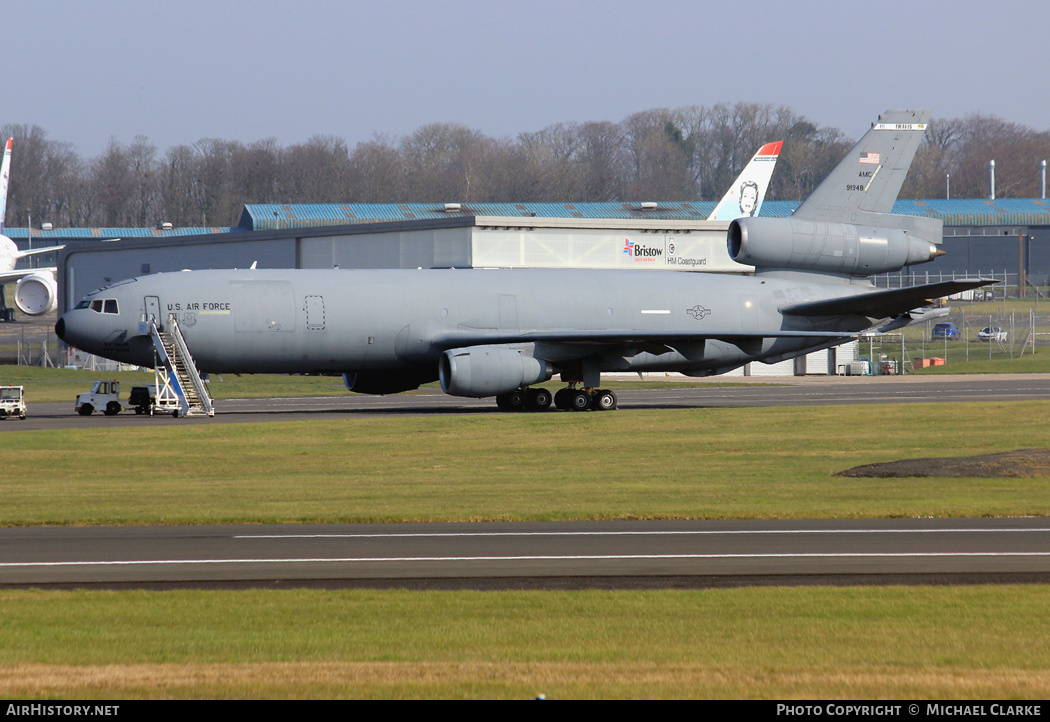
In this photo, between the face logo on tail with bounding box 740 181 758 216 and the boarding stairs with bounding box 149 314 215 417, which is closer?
the boarding stairs with bounding box 149 314 215 417

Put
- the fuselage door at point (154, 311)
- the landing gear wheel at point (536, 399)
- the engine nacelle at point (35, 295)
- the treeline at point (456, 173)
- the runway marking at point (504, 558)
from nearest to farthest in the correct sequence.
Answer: the runway marking at point (504, 558) → the fuselage door at point (154, 311) → the landing gear wheel at point (536, 399) → the engine nacelle at point (35, 295) → the treeline at point (456, 173)

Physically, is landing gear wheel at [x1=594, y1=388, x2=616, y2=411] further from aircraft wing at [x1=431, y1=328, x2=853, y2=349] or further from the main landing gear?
aircraft wing at [x1=431, y1=328, x2=853, y2=349]

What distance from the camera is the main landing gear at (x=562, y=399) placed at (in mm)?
38531

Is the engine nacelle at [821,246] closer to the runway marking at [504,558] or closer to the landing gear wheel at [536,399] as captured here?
the landing gear wheel at [536,399]

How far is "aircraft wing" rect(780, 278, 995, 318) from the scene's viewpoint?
38.2m

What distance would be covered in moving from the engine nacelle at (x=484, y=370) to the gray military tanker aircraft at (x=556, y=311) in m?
0.04

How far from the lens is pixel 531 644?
30.8 ft

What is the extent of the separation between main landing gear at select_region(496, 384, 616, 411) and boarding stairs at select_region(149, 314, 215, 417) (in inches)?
363

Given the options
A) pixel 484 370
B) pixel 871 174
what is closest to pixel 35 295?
pixel 484 370

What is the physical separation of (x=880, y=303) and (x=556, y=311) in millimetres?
10649

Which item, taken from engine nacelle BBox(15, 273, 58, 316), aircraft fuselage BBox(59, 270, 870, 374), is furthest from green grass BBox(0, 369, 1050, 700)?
engine nacelle BBox(15, 273, 58, 316)

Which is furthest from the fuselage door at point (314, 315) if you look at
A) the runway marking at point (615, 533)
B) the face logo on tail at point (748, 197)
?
the face logo on tail at point (748, 197)
